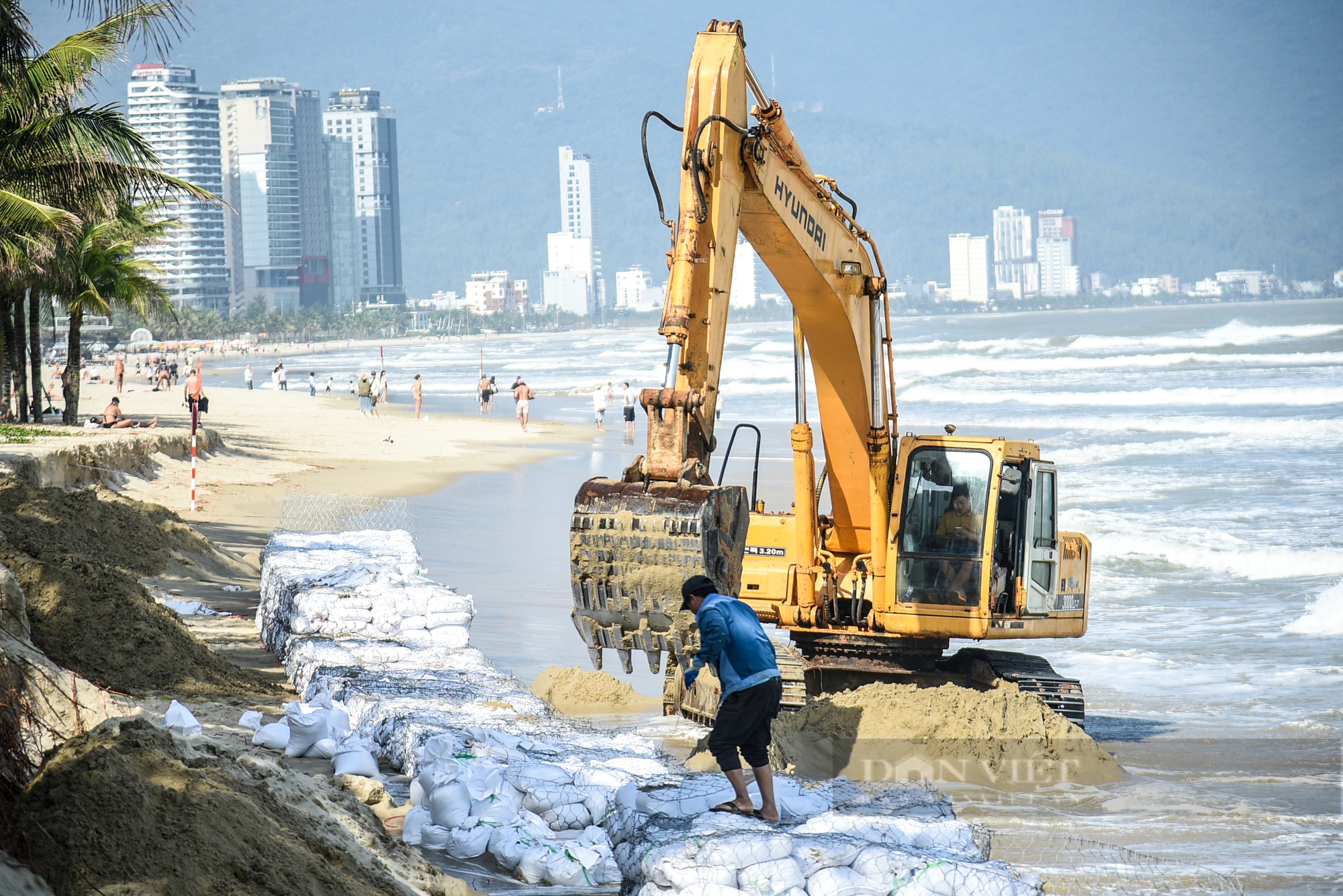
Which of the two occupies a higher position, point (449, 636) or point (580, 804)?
point (449, 636)

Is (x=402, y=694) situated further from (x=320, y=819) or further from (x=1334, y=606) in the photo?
(x=1334, y=606)

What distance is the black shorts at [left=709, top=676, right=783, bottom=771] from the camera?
6.05m

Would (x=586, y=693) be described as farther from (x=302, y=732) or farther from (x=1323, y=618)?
(x=1323, y=618)

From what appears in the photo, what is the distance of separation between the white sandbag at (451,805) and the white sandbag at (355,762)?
0.61 meters

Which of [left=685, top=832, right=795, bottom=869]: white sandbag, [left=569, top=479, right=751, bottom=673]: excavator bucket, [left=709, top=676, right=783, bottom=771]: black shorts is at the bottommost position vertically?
[left=685, top=832, right=795, bottom=869]: white sandbag

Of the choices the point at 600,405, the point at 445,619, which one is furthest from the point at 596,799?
the point at 600,405

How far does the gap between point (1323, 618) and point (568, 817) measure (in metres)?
9.92

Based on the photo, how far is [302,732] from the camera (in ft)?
23.6

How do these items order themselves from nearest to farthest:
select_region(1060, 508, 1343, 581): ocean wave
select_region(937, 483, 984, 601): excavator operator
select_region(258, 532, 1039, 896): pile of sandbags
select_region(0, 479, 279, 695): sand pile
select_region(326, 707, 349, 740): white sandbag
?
select_region(258, 532, 1039, 896): pile of sandbags → select_region(326, 707, 349, 740): white sandbag → select_region(0, 479, 279, 695): sand pile → select_region(937, 483, 984, 601): excavator operator → select_region(1060, 508, 1343, 581): ocean wave

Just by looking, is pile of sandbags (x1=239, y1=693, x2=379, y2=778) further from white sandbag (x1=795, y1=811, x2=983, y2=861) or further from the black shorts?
white sandbag (x1=795, y1=811, x2=983, y2=861)

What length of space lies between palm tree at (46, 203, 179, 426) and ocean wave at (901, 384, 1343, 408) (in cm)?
2915

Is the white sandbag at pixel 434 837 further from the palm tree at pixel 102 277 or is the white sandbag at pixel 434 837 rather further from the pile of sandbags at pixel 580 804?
the palm tree at pixel 102 277

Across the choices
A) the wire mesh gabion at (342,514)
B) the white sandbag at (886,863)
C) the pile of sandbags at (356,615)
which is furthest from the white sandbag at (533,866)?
the wire mesh gabion at (342,514)

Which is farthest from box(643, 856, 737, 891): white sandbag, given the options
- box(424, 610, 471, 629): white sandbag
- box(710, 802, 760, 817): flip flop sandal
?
box(424, 610, 471, 629): white sandbag
